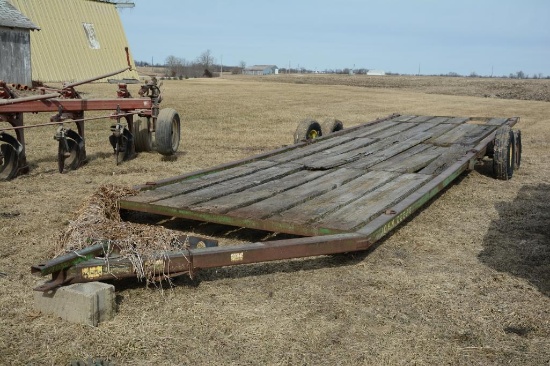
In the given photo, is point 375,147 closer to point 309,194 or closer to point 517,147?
point 517,147

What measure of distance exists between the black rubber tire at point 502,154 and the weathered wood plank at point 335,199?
212 cm

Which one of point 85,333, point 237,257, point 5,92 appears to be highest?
point 5,92

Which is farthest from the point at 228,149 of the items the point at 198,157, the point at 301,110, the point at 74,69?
the point at 74,69

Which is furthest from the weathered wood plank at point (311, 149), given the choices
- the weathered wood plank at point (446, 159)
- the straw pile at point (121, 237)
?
the straw pile at point (121, 237)

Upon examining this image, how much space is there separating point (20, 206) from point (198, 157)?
3.77 metres

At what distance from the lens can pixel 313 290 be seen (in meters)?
3.76

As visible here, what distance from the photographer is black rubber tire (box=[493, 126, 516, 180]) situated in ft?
24.3

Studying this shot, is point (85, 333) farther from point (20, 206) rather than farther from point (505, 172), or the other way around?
point (505, 172)

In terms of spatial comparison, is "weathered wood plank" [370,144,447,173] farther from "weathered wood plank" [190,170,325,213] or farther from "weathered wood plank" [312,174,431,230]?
"weathered wood plank" [190,170,325,213]

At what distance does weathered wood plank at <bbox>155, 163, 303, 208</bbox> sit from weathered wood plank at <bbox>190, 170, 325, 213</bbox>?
3.0 inches

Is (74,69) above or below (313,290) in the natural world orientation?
above

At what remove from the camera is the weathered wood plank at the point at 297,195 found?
454 centimetres

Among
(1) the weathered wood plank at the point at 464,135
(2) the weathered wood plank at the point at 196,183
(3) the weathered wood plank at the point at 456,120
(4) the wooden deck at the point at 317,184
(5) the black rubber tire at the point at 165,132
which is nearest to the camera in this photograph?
(4) the wooden deck at the point at 317,184

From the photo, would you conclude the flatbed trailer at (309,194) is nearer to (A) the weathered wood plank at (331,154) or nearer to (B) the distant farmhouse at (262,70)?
(A) the weathered wood plank at (331,154)
